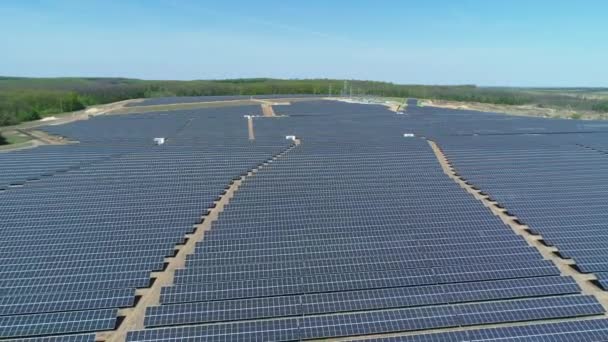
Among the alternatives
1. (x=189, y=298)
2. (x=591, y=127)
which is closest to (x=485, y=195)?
(x=189, y=298)

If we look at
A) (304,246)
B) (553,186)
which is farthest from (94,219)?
(553,186)

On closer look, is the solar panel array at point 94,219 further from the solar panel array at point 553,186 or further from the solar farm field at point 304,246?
the solar panel array at point 553,186

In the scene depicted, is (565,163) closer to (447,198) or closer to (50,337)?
(447,198)

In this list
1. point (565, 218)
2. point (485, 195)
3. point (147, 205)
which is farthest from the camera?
point (485, 195)

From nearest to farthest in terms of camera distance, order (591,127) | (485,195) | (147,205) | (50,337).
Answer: (50,337) < (147,205) < (485,195) < (591,127)

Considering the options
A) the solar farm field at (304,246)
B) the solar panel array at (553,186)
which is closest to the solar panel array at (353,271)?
the solar farm field at (304,246)

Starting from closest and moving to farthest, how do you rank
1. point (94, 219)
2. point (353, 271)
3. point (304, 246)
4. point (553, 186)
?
point (353, 271) → point (304, 246) → point (94, 219) → point (553, 186)

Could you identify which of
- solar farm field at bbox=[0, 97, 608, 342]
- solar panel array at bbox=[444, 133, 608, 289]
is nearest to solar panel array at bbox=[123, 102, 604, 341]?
solar farm field at bbox=[0, 97, 608, 342]

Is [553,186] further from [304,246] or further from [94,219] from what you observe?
[94,219]

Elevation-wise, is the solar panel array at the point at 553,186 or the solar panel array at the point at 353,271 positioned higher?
the solar panel array at the point at 553,186
